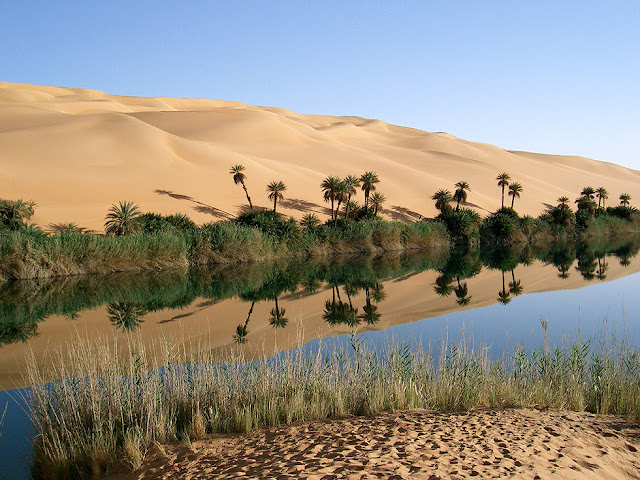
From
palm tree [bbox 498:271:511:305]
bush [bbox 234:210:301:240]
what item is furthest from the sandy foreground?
bush [bbox 234:210:301:240]

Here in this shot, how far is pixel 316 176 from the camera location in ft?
197

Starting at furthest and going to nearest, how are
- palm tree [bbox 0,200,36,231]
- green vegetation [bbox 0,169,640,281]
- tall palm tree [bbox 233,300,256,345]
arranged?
palm tree [bbox 0,200,36,231] → green vegetation [bbox 0,169,640,281] → tall palm tree [bbox 233,300,256,345]

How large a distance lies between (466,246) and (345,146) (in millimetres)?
43283

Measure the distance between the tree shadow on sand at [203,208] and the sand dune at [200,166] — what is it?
0.16 meters

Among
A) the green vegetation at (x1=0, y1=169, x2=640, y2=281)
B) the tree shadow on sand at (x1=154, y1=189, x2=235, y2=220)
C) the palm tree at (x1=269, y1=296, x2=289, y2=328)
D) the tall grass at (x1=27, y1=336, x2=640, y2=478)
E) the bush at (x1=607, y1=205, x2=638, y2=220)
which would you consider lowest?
the palm tree at (x1=269, y1=296, x2=289, y2=328)

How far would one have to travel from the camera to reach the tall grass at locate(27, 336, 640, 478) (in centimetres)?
583

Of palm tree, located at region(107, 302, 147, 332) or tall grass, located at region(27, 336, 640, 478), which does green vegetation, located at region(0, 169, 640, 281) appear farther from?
tall grass, located at region(27, 336, 640, 478)

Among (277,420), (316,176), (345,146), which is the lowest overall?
(277,420)

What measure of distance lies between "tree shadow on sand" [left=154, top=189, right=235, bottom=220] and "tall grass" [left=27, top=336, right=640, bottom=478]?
38375 millimetres

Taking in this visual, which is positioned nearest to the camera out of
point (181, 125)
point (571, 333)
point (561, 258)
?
point (571, 333)

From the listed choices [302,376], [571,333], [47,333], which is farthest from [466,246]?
[302,376]

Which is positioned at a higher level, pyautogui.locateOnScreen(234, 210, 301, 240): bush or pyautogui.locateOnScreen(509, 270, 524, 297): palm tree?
pyautogui.locateOnScreen(234, 210, 301, 240): bush

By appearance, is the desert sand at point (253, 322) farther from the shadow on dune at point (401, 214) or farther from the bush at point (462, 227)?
the shadow on dune at point (401, 214)

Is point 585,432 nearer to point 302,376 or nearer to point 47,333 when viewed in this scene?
point 302,376
